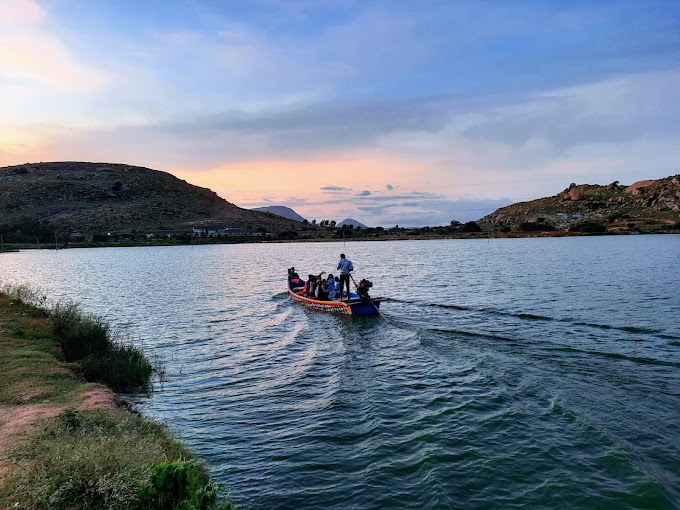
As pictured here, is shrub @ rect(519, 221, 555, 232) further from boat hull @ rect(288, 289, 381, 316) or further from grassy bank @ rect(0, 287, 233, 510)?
grassy bank @ rect(0, 287, 233, 510)

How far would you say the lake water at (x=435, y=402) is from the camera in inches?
344

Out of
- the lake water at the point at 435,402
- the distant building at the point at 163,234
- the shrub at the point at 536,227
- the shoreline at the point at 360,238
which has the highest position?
the shrub at the point at 536,227

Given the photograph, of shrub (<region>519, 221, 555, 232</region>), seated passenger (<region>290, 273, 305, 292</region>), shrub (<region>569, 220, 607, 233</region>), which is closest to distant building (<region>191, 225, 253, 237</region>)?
shrub (<region>519, 221, 555, 232</region>)

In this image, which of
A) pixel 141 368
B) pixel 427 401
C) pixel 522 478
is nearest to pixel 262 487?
pixel 522 478

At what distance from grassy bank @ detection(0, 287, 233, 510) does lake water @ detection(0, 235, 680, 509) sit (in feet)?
5.16

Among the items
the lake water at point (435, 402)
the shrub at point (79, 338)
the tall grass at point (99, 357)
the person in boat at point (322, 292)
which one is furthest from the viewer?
the person in boat at point (322, 292)

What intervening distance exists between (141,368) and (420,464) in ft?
32.5

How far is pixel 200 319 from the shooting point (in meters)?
28.0

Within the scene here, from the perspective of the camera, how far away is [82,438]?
802cm

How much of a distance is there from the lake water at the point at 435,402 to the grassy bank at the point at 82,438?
1.57 m

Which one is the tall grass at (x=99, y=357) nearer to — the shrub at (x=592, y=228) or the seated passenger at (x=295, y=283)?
the seated passenger at (x=295, y=283)

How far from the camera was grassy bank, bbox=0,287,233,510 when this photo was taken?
608 cm

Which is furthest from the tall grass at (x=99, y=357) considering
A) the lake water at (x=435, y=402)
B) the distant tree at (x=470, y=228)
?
the distant tree at (x=470, y=228)

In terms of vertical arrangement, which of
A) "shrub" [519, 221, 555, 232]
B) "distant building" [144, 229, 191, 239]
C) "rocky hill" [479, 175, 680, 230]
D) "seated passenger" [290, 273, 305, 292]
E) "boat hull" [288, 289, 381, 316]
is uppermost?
"rocky hill" [479, 175, 680, 230]
